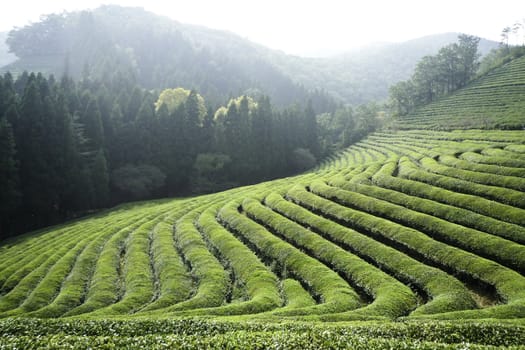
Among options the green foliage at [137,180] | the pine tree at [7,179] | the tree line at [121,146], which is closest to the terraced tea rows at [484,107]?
the tree line at [121,146]

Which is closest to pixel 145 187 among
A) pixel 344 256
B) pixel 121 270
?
pixel 121 270

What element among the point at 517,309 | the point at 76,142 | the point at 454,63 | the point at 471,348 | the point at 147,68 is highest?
the point at 147,68

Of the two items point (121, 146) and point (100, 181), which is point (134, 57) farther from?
point (100, 181)

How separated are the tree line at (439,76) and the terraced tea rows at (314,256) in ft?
286

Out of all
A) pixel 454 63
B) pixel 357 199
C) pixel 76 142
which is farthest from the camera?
pixel 454 63

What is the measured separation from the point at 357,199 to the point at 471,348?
27418 mm

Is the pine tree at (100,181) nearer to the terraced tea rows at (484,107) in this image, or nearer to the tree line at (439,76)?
the terraced tea rows at (484,107)

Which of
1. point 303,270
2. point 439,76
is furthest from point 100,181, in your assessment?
point 439,76

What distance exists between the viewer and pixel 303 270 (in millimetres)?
27109

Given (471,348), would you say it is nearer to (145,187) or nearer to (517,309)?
(517,309)

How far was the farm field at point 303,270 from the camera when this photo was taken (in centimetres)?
1437

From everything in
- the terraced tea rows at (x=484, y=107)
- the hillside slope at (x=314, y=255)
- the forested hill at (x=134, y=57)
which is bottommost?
the hillside slope at (x=314, y=255)

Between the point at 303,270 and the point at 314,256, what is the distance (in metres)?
2.93

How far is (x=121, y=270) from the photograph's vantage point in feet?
105
